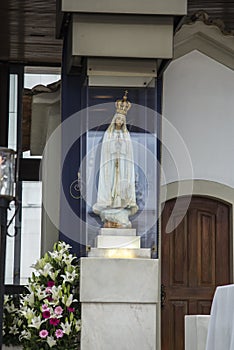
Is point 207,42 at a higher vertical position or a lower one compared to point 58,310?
higher

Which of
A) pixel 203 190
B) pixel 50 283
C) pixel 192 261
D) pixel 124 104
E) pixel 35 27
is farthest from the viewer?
pixel 192 261

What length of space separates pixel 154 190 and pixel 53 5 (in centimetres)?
183

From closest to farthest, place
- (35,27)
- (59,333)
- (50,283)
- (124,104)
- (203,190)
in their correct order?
1. (59,333)
2. (50,283)
3. (124,104)
4. (35,27)
5. (203,190)

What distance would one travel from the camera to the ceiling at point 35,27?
7523 millimetres

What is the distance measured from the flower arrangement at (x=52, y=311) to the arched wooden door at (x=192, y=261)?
175 cm

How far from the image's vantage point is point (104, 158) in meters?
6.95

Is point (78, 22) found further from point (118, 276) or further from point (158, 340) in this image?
point (158, 340)

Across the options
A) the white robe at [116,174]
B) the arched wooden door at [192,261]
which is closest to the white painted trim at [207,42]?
the arched wooden door at [192,261]

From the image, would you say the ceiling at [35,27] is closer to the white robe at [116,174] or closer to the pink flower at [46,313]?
the white robe at [116,174]

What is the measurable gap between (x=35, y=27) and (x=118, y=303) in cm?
289

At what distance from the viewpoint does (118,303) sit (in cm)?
650

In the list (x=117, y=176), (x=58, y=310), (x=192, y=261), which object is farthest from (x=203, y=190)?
(x=58, y=310)

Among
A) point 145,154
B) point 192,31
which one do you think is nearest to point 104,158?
point 145,154

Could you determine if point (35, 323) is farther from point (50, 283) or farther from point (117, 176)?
point (117, 176)
